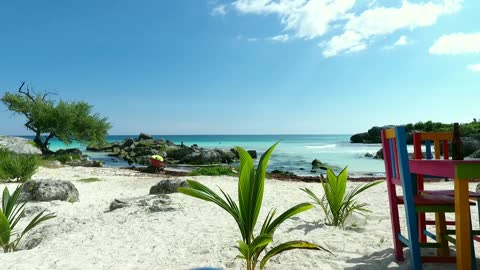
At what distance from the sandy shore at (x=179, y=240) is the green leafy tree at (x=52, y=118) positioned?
2227 centimetres

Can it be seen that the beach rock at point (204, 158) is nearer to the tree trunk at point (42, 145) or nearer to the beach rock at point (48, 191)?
the tree trunk at point (42, 145)

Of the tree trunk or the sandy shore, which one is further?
the tree trunk

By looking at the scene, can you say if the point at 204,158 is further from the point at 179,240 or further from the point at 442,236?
the point at 442,236

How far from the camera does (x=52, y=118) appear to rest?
26016 mm

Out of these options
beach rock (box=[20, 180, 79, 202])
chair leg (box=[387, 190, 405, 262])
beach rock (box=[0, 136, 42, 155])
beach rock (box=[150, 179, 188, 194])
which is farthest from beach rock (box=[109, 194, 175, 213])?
beach rock (box=[0, 136, 42, 155])

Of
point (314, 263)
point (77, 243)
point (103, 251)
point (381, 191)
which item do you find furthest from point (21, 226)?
point (381, 191)

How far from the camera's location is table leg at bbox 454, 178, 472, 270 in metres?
2.42

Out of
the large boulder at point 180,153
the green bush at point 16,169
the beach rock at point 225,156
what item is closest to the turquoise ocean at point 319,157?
the beach rock at point 225,156

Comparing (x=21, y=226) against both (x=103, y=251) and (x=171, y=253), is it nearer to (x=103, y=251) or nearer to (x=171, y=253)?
(x=103, y=251)

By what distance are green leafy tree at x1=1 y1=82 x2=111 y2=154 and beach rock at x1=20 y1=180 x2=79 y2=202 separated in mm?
19843

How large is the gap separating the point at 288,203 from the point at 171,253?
3.74 metres

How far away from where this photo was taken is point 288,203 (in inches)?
279

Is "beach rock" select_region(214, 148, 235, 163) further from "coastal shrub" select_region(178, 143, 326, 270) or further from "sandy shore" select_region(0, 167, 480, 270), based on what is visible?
"coastal shrub" select_region(178, 143, 326, 270)

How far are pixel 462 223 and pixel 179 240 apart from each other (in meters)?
2.91
